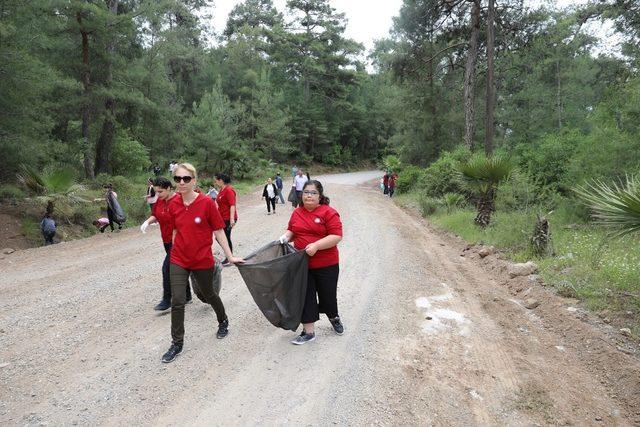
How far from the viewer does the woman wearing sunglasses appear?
4082 millimetres

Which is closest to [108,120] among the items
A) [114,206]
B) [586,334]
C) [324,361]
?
[114,206]

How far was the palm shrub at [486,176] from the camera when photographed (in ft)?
34.8

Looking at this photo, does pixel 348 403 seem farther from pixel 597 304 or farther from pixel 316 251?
pixel 597 304

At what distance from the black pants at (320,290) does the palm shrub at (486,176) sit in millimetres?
7704

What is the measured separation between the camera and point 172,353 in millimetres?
4141

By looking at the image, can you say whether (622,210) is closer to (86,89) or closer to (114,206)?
(114,206)

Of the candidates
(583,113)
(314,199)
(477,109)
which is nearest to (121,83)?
(314,199)

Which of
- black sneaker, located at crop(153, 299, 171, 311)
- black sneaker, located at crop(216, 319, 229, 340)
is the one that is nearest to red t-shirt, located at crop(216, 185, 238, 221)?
black sneaker, located at crop(153, 299, 171, 311)

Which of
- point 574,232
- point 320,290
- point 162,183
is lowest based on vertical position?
point 574,232

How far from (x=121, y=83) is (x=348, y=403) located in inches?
727

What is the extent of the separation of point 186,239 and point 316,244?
4.25 feet

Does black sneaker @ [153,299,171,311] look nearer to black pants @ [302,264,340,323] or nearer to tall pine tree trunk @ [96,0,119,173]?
black pants @ [302,264,340,323]

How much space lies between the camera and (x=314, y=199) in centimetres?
415

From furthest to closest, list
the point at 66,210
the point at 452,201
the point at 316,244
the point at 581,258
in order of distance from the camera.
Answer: the point at 452,201
the point at 66,210
the point at 581,258
the point at 316,244
